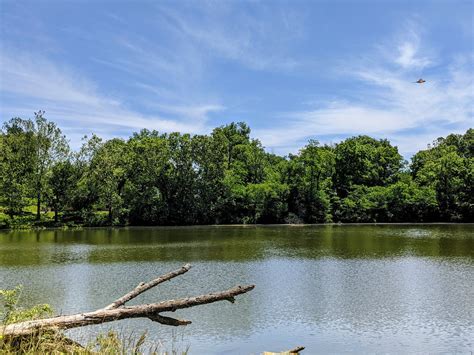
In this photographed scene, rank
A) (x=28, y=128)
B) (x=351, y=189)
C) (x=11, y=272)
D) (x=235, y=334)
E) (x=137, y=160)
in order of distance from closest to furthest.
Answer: (x=235, y=334)
(x=11, y=272)
(x=28, y=128)
(x=137, y=160)
(x=351, y=189)

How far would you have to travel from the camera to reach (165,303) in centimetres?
664

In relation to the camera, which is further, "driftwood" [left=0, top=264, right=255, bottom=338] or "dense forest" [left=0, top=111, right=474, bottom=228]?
"dense forest" [left=0, top=111, right=474, bottom=228]

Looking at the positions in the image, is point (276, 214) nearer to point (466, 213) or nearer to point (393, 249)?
point (466, 213)

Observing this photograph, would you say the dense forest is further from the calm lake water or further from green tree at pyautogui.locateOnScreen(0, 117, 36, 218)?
the calm lake water

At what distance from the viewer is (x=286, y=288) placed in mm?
18750

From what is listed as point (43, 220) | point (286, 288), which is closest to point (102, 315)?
point (286, 288)

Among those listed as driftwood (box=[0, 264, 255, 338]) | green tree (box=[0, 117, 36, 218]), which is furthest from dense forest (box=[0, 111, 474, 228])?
driftwood (box=[0, 264, 255, 338])

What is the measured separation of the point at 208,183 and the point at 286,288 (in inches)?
1817

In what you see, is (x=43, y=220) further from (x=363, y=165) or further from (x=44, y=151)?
(x=363, y=165)

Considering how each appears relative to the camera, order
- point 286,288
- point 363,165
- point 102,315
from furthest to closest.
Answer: point 363,165
point 286,288
point 102,315

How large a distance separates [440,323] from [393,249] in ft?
63.3

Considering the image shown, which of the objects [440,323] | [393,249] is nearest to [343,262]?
[393,249]

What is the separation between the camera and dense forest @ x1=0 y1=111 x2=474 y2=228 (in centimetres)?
5784

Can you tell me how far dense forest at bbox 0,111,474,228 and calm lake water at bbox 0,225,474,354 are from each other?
23147mm
